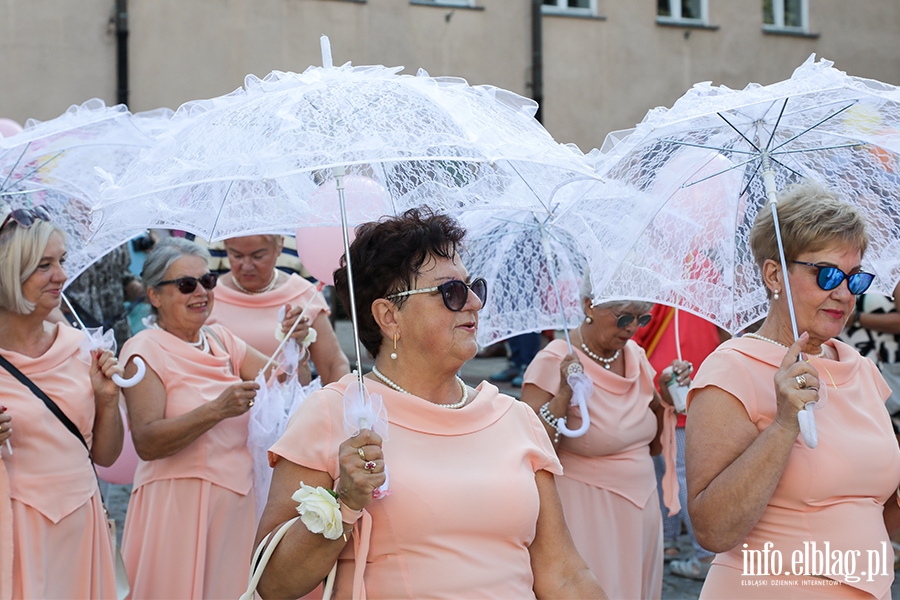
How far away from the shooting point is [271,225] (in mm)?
4012

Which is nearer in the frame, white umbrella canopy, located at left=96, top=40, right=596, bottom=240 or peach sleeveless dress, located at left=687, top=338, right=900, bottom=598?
white umbrella canopy, located at left=96, top=40, right=596, bottom=240

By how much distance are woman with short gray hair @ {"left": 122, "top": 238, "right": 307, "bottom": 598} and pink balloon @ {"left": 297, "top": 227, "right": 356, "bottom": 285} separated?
48cm

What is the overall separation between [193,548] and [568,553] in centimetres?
213

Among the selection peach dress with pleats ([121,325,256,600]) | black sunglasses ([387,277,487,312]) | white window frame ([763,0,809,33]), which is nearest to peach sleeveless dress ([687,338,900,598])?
black sunglasses ([387,277,487,312])

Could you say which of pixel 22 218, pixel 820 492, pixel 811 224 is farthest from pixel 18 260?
pixel 820 492

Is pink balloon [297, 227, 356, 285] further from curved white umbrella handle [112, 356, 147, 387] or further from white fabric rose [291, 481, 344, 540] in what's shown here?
white fabric rose [291, 481, 344, 540]

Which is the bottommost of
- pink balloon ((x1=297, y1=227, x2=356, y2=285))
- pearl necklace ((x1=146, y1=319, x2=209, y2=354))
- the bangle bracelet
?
the bangle bracelet

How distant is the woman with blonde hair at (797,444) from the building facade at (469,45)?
36.9 ft

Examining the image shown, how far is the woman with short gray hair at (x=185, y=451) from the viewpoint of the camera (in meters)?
4.39

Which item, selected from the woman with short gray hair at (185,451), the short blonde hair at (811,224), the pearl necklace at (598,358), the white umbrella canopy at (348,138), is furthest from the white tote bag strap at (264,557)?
the pearl necklace at (598,358)

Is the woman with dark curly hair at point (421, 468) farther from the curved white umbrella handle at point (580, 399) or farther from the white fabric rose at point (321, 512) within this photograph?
the curved white umbrella handle at point (580, 399)

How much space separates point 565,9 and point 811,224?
42.6ft

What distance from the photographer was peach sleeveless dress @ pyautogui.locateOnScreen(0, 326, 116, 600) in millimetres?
3824

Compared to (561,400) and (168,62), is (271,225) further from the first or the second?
(168,62)
